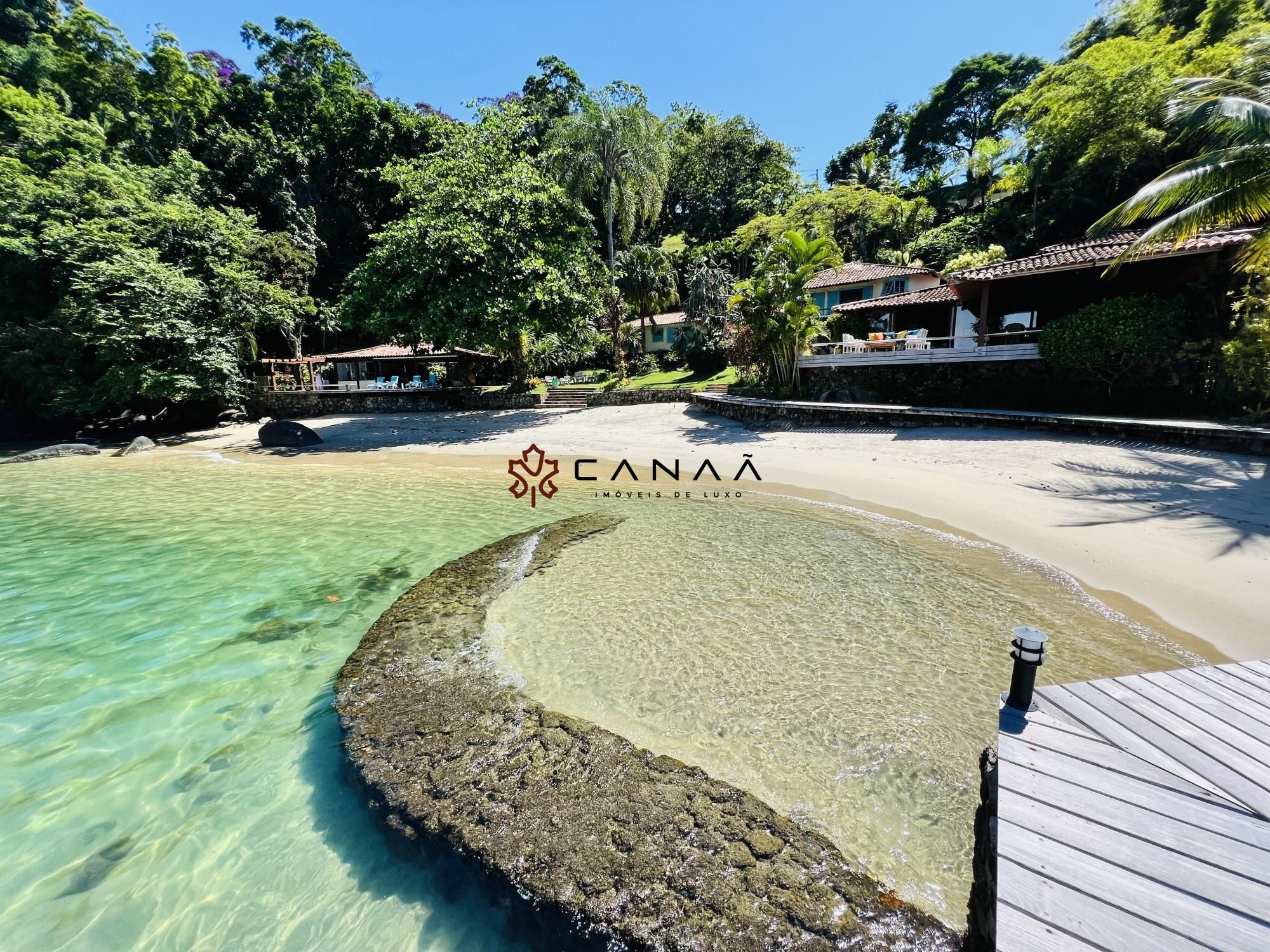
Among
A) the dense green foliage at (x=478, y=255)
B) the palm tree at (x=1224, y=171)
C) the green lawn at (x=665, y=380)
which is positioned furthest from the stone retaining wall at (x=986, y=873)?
the green lawn at (x=665, y=380)

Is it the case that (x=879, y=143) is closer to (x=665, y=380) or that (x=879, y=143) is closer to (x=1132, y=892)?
(x=665, y=380)

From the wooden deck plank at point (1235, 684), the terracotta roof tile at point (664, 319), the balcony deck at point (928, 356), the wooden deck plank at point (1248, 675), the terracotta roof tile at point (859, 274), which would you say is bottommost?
the wooden deck plank at point (1248, 675)

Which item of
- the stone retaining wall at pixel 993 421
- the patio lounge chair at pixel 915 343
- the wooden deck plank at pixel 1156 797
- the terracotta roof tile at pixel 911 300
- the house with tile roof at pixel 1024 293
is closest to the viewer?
the wooden deck plank at pixel 1156 797

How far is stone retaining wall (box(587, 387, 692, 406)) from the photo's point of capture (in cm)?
2500

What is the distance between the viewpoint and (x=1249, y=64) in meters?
11.8

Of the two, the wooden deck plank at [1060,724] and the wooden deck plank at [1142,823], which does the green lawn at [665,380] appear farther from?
the wooden deck plank at [1142,823]

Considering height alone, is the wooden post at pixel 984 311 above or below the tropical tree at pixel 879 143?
below

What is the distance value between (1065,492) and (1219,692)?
801 centimetres

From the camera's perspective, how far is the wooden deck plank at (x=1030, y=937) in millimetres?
1853

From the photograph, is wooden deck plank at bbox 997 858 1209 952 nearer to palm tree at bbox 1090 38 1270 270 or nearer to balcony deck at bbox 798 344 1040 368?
palm tree at bbox 1090 38 1270 270

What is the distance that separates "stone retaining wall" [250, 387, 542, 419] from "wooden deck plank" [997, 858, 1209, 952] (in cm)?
2744

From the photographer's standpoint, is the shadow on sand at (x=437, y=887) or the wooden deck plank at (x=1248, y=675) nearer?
the shadow on sand at (x=437, y=887)

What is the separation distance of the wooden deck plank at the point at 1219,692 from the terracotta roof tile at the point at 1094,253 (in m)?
14.5

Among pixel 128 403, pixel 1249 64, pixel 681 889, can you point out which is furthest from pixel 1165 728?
pixel 128 403
